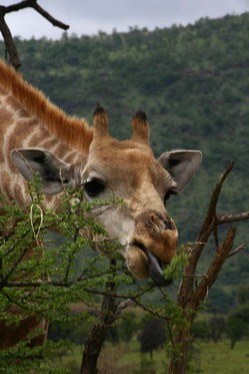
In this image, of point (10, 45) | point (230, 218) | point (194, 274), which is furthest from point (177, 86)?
point (194, 274)

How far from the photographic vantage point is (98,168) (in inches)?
324

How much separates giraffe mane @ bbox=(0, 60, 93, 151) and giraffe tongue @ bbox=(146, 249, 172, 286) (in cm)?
181

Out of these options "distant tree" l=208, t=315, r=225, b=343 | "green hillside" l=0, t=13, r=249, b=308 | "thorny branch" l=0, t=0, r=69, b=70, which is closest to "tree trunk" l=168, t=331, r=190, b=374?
"thorny branch" l=0, t=0, r=69, b=70

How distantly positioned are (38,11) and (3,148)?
9.06 ft

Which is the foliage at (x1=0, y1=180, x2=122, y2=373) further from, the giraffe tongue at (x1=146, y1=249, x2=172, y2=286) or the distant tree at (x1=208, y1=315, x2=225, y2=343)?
the distant tree at (x1=208, y1=315, x2=225, y2=343)

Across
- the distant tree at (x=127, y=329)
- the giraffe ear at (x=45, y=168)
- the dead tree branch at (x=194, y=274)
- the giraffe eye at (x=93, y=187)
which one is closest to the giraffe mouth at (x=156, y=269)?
the giraffe eye at (x=93, y=187)

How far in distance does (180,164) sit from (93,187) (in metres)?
1.01

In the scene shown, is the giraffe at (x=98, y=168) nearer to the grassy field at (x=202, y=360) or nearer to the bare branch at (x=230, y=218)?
the bare branch at (x=230, y=218)

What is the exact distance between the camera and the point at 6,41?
37.2 ft

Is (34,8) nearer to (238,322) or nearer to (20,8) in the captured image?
(20,8)

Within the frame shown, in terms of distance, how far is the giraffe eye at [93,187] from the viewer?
8164mm

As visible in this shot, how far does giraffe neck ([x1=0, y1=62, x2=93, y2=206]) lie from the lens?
356 inches

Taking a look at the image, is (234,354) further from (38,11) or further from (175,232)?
(175,232)

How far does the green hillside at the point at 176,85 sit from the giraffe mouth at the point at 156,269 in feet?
180
